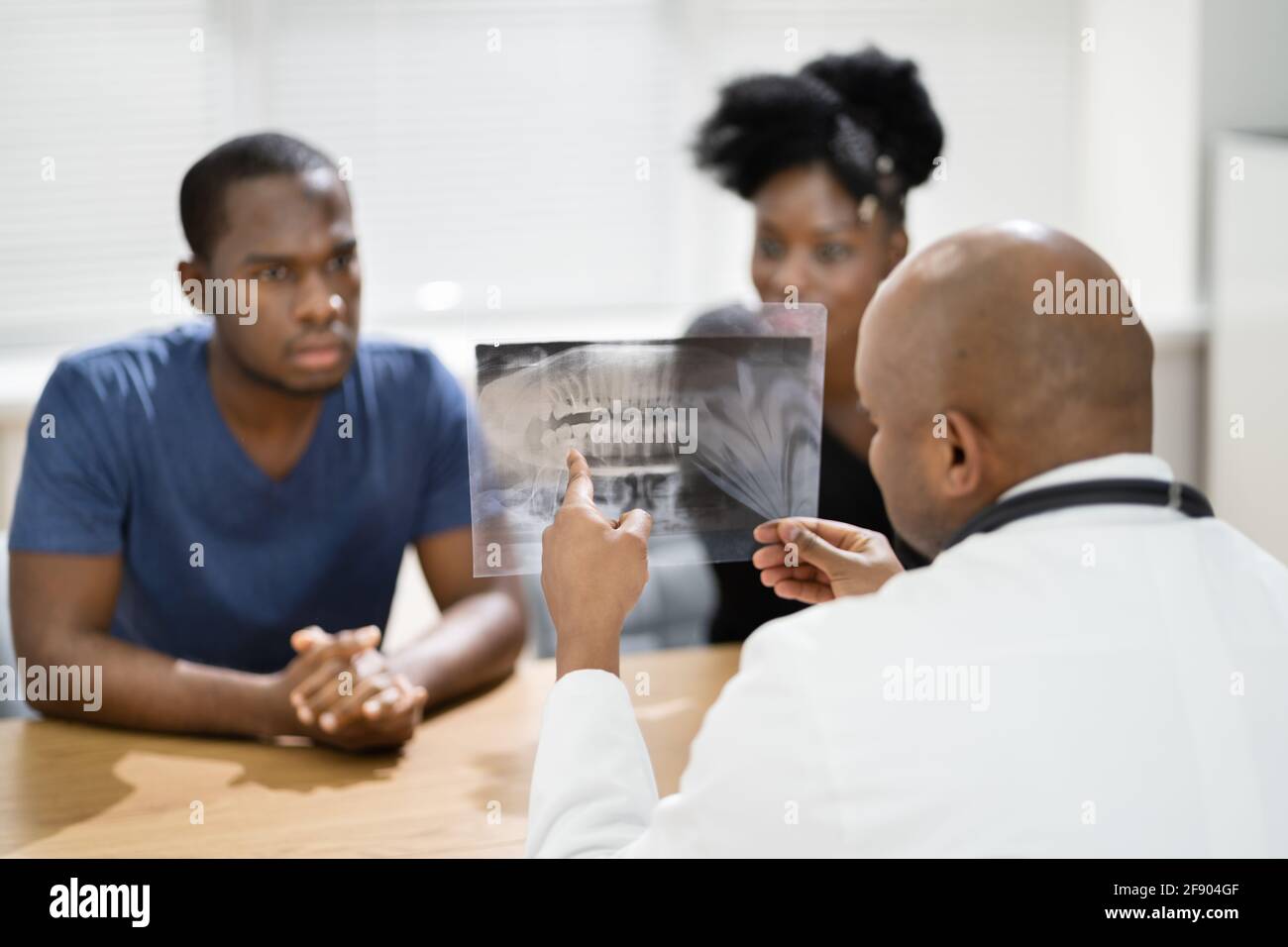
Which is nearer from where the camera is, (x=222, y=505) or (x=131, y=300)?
(x=222, y=505)

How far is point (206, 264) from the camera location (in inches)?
66.2

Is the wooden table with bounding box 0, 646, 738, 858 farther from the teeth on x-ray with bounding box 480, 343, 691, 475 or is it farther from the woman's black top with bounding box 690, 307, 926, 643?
the teeth on x-ray with bounding box 480, 343, 691, 475

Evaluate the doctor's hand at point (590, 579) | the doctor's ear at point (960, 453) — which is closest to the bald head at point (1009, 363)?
the doctor's ear at point (960, 453)

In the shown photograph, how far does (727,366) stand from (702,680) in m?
0.51

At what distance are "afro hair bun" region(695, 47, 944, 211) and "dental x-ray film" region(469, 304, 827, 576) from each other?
0.73 metres

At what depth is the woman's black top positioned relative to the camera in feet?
4.33

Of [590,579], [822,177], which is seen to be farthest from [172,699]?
[822,177]

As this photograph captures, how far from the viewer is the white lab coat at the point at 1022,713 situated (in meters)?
0.77

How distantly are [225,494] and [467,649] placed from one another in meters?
0.40

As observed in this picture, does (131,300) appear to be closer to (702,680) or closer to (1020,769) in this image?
(702,680)

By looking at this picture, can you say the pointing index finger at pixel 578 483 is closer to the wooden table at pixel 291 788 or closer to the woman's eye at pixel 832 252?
the wooden table at pixel 291 788

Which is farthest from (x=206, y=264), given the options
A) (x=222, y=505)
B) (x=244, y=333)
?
(x=222, y=505)

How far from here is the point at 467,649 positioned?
160cm

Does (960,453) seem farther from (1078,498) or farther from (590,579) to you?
(590,579)
